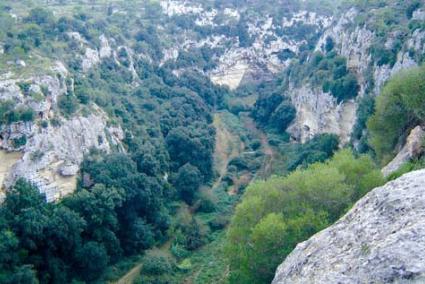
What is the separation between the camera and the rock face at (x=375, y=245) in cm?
1620

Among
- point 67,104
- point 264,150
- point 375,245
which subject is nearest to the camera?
point 375,245

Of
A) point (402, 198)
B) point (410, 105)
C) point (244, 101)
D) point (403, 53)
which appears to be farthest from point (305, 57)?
point (402, 198)

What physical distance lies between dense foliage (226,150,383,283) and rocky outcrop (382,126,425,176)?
4.22ft

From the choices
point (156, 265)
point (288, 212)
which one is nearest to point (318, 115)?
point (156, 265)

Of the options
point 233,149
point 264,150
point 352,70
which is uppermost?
point 352,70

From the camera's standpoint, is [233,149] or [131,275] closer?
[131,275]

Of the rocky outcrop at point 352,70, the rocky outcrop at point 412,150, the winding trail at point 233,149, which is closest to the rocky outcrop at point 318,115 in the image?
the rocky outcrop at point 352,70

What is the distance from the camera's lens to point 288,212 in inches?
1328

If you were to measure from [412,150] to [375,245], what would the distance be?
16.4 meters

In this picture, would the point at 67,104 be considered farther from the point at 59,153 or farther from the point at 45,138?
the point at 59,153

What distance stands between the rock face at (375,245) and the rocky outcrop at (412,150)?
12377 mm

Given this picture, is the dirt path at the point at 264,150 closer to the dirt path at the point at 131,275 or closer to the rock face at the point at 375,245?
the dirt path at the point at 131,275

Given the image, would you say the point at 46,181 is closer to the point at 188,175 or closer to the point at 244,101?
the point at 188,175

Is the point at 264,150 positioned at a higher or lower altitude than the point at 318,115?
lower
